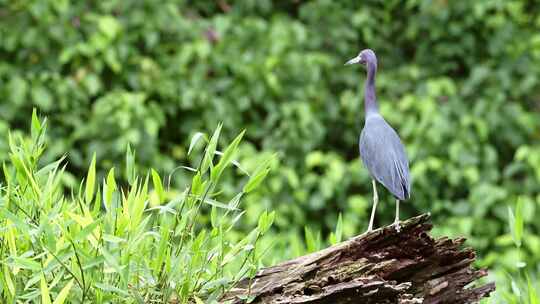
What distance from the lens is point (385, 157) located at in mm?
2736

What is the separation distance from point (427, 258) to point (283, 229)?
3024 millimetres

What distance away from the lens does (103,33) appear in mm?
5762

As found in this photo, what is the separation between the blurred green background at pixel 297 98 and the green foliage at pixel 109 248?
9.36ft

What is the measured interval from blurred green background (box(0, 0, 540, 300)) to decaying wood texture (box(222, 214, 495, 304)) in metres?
2.74

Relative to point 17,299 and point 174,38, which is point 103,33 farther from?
point 17,299

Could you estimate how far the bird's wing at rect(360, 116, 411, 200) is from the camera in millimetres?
2721

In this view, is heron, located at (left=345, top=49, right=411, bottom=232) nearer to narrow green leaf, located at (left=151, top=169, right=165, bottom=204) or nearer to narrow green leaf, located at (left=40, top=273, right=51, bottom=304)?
narrow green leaf, located at (left=151, top=169, right=165, bottom=204)

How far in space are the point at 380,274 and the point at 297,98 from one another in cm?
338

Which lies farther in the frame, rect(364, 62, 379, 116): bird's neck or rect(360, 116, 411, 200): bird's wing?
rect(364, 62, 379, 116): bird's neck

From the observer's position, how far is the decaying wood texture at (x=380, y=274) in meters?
2.59

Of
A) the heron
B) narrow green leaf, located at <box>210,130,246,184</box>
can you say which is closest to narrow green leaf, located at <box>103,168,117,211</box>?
narrow green leaf, located at <box>210,130,246,184</box>

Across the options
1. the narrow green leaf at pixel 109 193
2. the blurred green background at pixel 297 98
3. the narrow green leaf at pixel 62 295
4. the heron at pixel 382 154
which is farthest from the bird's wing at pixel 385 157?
the blurred green background at pixel 297 98

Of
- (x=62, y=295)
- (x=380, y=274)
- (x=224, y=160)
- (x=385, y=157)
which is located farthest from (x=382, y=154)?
(x=62, y=295)

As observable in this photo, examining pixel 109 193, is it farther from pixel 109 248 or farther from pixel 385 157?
pixel 385 157
